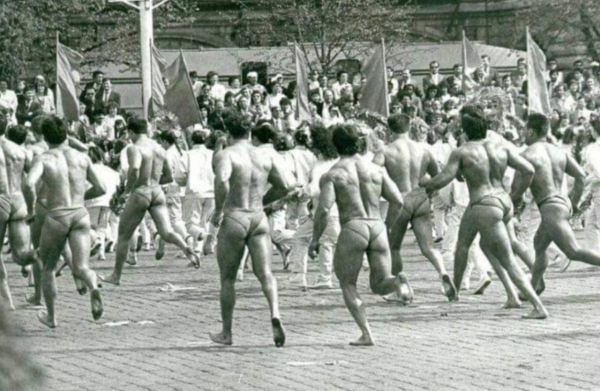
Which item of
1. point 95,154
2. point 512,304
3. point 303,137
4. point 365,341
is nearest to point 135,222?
point 303,137

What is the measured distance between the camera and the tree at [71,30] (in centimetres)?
3284

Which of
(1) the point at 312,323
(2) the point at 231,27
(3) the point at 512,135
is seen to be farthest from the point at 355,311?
(2) the point at 231,27

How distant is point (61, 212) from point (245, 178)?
7.29 feet

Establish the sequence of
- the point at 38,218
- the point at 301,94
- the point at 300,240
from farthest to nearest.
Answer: the point at 301,94 < the point at 300,240 < the point at 38,218

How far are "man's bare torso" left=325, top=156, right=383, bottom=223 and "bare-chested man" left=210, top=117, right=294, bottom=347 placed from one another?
1.73ft

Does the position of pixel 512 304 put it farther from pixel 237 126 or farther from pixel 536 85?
pixel 536 85

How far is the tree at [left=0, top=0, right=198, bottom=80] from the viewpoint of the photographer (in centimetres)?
3284

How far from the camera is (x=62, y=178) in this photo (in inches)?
463

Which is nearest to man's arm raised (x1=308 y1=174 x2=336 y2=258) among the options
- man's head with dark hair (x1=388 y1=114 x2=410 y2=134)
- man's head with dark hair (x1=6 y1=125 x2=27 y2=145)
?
man's head with dark hair (x1=388 y1=114 x2=410 y2=134)

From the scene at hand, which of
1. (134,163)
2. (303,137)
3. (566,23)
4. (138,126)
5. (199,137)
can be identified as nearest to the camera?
(134,163)

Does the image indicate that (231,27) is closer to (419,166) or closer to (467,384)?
(419,166)

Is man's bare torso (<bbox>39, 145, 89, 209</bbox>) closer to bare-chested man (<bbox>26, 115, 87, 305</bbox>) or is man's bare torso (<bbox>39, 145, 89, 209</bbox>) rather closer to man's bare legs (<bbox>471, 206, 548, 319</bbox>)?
bare-chested man (<bbox>26, 115, 87, 305</bbox>)

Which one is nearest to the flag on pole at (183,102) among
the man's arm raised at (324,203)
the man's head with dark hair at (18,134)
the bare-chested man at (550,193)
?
the man's head with dark hair at (18,134)

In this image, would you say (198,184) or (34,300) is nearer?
(34,300)
